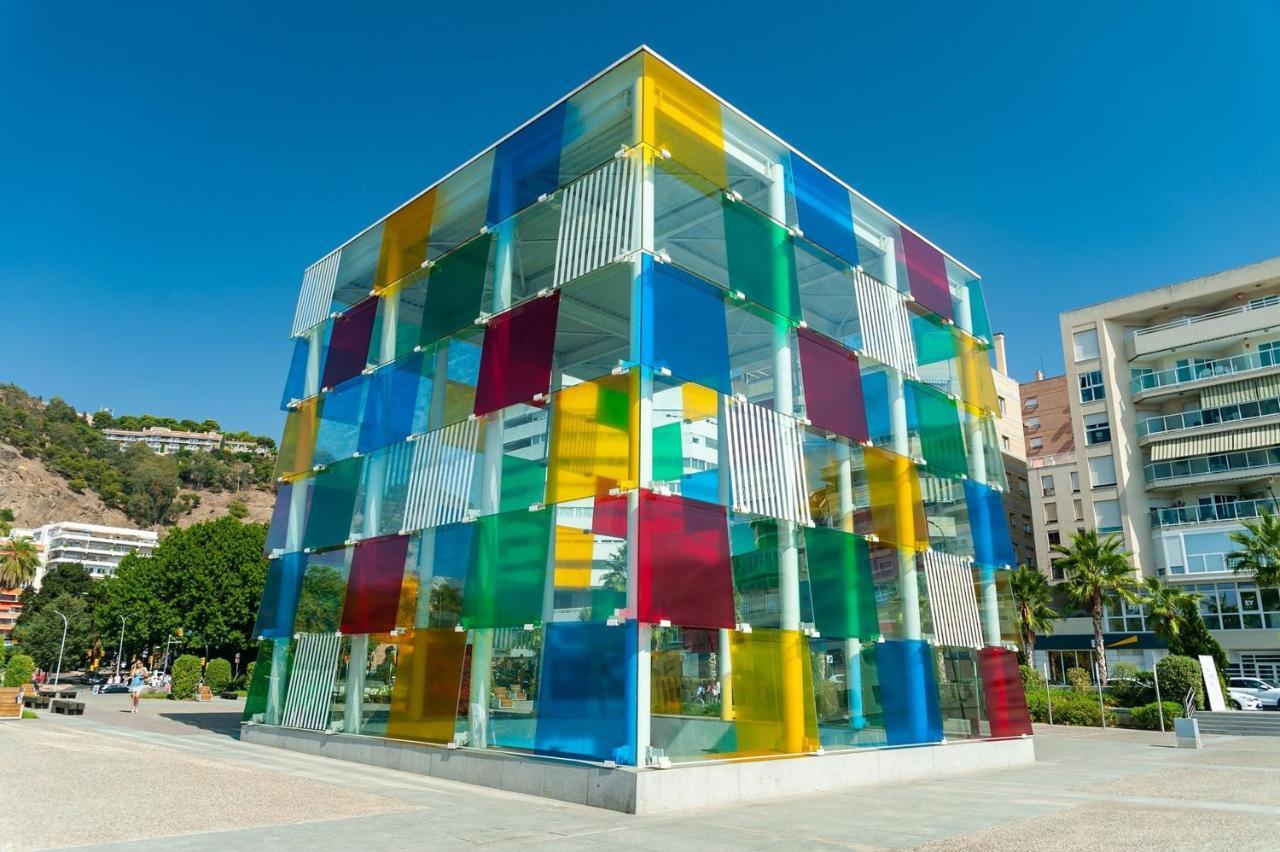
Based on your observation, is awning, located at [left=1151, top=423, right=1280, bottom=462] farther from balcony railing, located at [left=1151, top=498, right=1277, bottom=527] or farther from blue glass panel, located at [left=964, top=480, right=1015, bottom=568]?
blue glass panel, located at [left=964, top=480, right=1015, bottom=568]

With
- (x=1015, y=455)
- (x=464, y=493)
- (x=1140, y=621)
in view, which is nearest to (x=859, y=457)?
A: (x=464, y=493)

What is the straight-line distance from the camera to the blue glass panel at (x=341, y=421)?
20562 millimetres

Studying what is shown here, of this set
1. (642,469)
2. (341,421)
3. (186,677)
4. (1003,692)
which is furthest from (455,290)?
(186,677)

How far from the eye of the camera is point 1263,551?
42.8 m

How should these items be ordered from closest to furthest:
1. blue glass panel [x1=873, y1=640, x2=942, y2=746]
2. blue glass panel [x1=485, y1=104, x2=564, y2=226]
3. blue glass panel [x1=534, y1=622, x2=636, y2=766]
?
blue glass panel [x1=534, y1=622, x2=636, y2=766]
blue glass panel [x1=485, y1=104, x2=564, y2=226]
blue glass panel [x1=873, y1=640, x2=942, y2=746]

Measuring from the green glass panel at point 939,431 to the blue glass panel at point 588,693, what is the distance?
10.3 m

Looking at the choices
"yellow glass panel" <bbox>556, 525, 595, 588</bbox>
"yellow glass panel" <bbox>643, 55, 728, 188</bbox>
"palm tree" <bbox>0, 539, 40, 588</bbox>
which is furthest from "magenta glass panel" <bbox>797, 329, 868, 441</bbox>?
"palm tree" <bbox>0, 539, 40, 588</bbox>

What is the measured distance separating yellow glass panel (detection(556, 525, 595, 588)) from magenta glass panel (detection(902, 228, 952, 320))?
466 inches

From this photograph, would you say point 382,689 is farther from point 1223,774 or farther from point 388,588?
point 1223,774

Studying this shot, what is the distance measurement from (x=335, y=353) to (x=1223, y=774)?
21.7m

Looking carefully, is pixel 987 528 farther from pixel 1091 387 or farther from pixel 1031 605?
pixel 1091 387

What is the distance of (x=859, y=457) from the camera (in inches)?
702

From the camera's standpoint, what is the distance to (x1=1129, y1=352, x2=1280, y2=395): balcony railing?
49.2 meters

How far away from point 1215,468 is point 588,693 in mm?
50443
